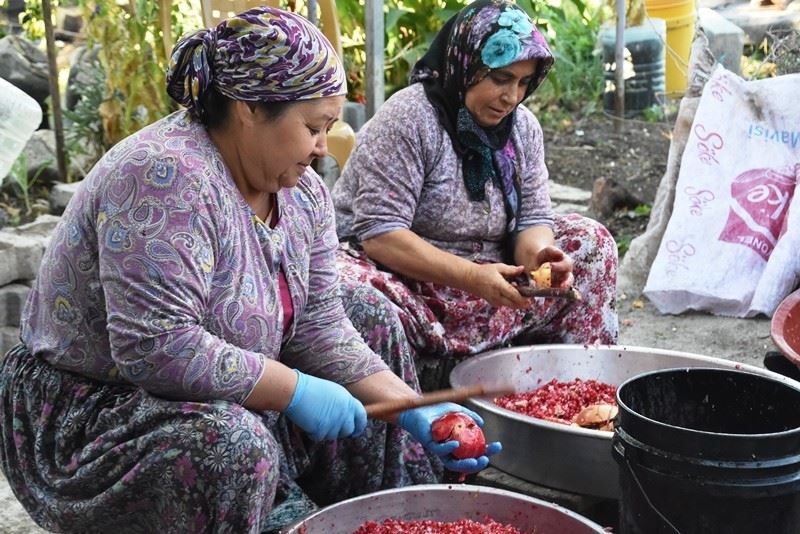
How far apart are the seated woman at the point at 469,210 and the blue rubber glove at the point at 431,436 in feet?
1.95

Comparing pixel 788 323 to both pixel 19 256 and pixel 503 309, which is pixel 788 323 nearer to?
pixel 503 309

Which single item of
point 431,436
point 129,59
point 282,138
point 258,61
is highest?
point 258,61

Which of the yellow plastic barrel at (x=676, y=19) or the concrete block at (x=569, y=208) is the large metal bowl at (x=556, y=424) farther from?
the yellow plastic barrel at (x=676, y=19)

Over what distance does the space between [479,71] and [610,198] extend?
8.85ft

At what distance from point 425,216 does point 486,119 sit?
13.2 inches

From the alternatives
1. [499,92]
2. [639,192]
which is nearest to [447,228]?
[499,92]

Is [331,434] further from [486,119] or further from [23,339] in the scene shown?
[486,119]

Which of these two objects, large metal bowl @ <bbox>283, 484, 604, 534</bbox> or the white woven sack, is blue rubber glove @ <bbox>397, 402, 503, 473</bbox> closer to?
large metal bowl @ <bbox>283, 484, 604, 534</bbox>

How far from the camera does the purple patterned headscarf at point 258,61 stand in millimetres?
2279

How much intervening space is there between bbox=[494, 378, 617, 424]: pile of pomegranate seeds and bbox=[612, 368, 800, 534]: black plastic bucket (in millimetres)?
619

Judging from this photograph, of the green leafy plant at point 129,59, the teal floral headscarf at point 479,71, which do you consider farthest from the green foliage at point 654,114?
the teal floral headscarf at point 479,71

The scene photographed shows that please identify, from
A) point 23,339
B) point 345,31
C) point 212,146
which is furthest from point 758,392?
point 345,31

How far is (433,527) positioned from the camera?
8.27 feet

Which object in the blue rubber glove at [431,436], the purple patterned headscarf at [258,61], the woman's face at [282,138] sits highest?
the purple patterned headscarf at [258,61]
